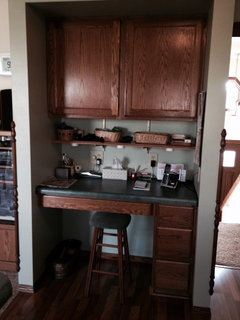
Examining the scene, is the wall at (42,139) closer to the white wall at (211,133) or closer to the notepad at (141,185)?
the white wall at (211,133)

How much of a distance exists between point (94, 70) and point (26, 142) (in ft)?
2.74

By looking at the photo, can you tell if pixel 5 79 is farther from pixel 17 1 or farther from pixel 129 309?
pixel 129 309

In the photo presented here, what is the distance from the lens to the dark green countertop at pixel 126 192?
216cm

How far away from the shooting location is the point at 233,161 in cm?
442

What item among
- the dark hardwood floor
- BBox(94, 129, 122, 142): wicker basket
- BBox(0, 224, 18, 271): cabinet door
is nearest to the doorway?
the dark hardwood floor

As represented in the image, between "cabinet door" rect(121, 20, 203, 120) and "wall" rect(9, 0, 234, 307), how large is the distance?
13.9 inches

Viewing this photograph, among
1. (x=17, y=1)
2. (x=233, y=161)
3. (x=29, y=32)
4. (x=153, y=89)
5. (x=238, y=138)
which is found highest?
(x=17, y=1)

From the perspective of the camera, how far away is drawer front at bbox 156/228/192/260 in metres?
2.18

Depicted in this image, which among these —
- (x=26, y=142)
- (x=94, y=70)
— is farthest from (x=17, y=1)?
(x=26, y=142)

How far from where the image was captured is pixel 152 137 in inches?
95.6

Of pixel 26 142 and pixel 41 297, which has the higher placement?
pixel 26 142

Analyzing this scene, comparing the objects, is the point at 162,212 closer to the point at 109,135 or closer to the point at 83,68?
the point at 109,135

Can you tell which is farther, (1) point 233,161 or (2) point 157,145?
(1) point 233,161

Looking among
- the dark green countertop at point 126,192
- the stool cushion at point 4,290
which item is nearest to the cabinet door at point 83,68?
the dark green countertop at point 126,192
